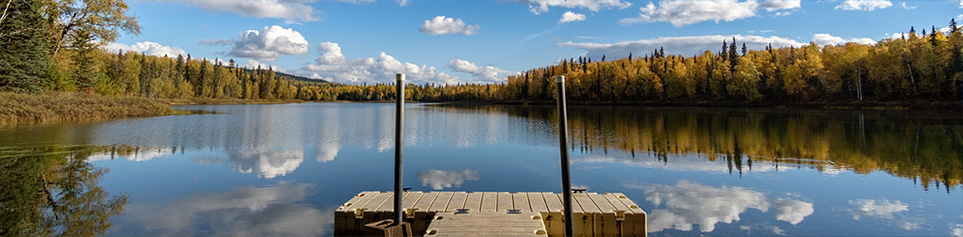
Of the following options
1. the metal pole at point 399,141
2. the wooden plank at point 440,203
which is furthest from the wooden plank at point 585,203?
the metal pole at point 399,141

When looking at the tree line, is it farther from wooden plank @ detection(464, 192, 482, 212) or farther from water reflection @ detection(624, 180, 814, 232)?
wooden plank @ detection(464, 192, 482, 212)

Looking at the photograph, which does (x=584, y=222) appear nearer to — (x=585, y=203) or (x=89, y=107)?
(x=585, y=203)

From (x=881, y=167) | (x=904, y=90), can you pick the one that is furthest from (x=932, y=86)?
(x=881, y=167)

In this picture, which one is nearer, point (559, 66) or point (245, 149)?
point (245, 149)

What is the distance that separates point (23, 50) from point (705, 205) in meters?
49.2

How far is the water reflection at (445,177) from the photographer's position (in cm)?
1307

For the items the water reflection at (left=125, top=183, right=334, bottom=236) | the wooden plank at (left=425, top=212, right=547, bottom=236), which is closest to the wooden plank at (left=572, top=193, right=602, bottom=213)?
the wooden plank at (left=425, top=212, right=547, bottom=236)

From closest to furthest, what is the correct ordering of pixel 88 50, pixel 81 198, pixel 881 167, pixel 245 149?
pixel 81 198, pixel 881 167, pixel 245 149, pixel 88 50

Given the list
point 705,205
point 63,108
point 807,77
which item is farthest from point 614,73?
point 705,205

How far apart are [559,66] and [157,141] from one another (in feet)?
468

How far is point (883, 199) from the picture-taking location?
10.8m

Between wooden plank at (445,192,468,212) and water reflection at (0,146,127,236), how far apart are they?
5.92 meters

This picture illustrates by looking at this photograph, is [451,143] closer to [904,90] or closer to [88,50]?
[88,50]

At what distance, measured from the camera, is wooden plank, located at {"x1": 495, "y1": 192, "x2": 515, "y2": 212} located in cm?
820
